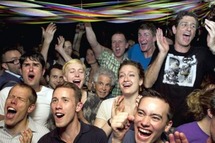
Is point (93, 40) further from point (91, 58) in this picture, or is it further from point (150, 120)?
point (150, 120)

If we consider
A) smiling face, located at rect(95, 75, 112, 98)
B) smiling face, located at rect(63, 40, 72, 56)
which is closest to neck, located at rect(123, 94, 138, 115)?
smiling face, located at rect(95, 75, 112, 98)

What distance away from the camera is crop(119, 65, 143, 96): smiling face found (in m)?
3.41

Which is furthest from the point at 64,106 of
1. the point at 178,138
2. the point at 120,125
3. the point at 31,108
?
the point at 178,138

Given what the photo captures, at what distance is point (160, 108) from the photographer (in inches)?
99.3

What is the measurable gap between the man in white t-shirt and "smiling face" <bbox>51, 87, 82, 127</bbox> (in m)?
0.62

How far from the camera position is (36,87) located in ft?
12.5

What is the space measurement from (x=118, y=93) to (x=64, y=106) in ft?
4.84

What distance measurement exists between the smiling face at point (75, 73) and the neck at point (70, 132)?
35.3 inches

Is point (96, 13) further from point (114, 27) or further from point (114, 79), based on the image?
point (114, 27)

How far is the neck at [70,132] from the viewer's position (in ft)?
9.72

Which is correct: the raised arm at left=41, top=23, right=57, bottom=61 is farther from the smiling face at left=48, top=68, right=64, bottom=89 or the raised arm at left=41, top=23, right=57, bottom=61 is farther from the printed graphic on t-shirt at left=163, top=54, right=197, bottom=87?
the printed graphic on t-shirt at left=163, top=54, right=197, bottom=87

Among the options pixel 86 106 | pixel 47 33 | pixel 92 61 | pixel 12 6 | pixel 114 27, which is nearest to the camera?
pixel 86 106

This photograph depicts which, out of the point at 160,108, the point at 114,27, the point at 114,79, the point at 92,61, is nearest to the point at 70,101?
the point at 160,108

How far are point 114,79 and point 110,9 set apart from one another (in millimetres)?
860
